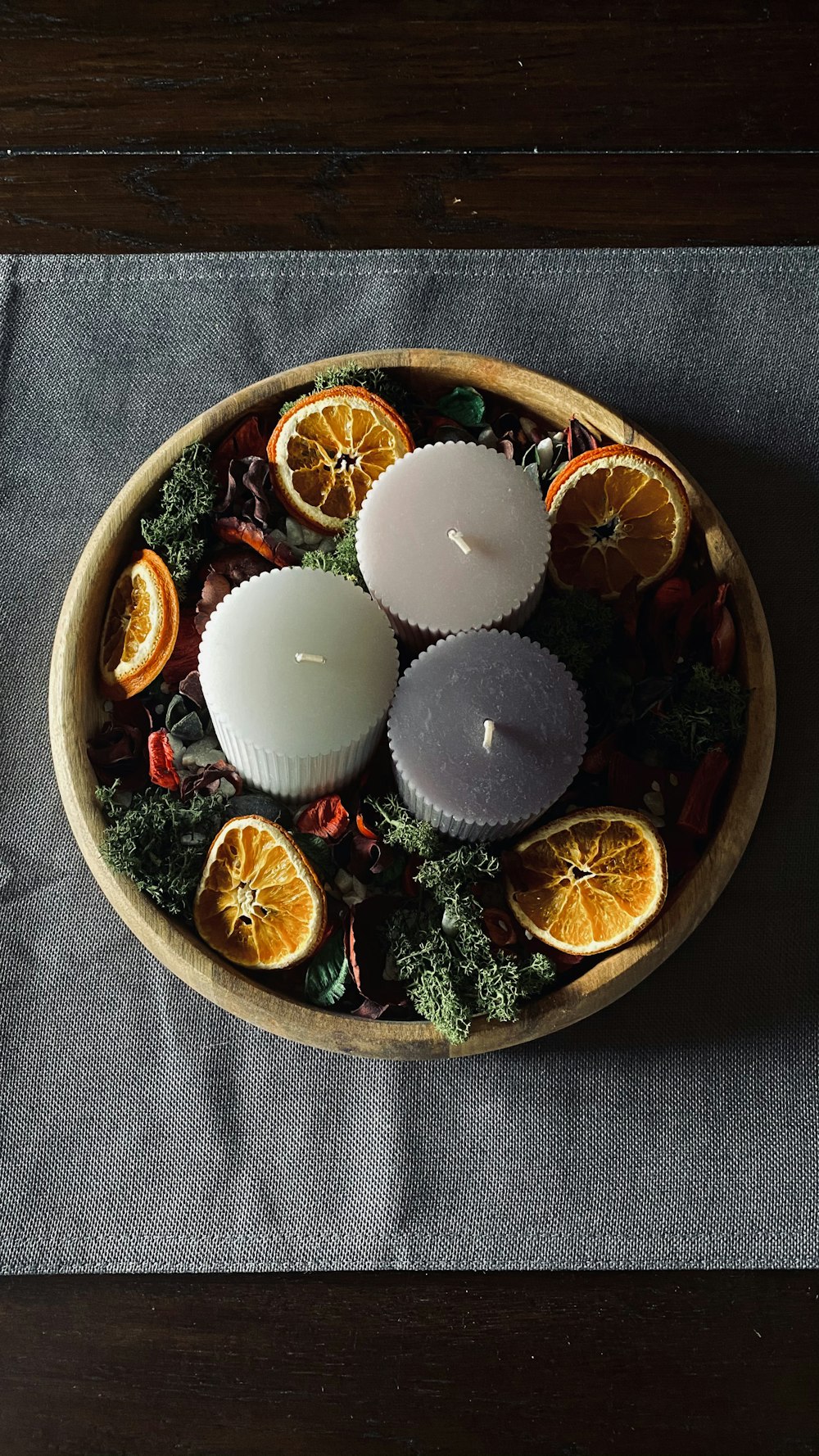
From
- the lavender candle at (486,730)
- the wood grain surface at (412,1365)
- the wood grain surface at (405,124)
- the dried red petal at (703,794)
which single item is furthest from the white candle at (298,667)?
the wood grain surface at (405,124)

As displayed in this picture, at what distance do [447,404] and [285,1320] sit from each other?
74cm

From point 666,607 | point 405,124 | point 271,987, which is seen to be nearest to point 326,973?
point 271,987

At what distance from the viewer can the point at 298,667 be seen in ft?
2.75

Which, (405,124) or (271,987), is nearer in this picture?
(271,987)

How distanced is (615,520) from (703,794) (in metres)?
0.22

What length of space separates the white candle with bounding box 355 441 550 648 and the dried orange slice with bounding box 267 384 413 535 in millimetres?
80

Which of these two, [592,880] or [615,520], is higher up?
[615,520]

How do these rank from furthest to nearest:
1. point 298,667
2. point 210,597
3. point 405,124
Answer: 1. point 405,124
2. point 210,597
3. point 298,667

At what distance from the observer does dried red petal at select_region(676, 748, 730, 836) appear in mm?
926

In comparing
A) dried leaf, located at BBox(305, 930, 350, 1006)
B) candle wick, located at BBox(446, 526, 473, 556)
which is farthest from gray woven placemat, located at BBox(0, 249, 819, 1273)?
candle wick, located at BBox(446, 526, 473, 556)

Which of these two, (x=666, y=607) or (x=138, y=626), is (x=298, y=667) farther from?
(x=666, y=607)

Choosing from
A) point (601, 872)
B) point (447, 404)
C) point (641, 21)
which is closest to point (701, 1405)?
point (601, 872)

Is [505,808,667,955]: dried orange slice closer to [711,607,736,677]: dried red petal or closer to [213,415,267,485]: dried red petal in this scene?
[711,607,736,677]: dried red petal

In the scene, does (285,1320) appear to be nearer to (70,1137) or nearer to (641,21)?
(70,1137)
